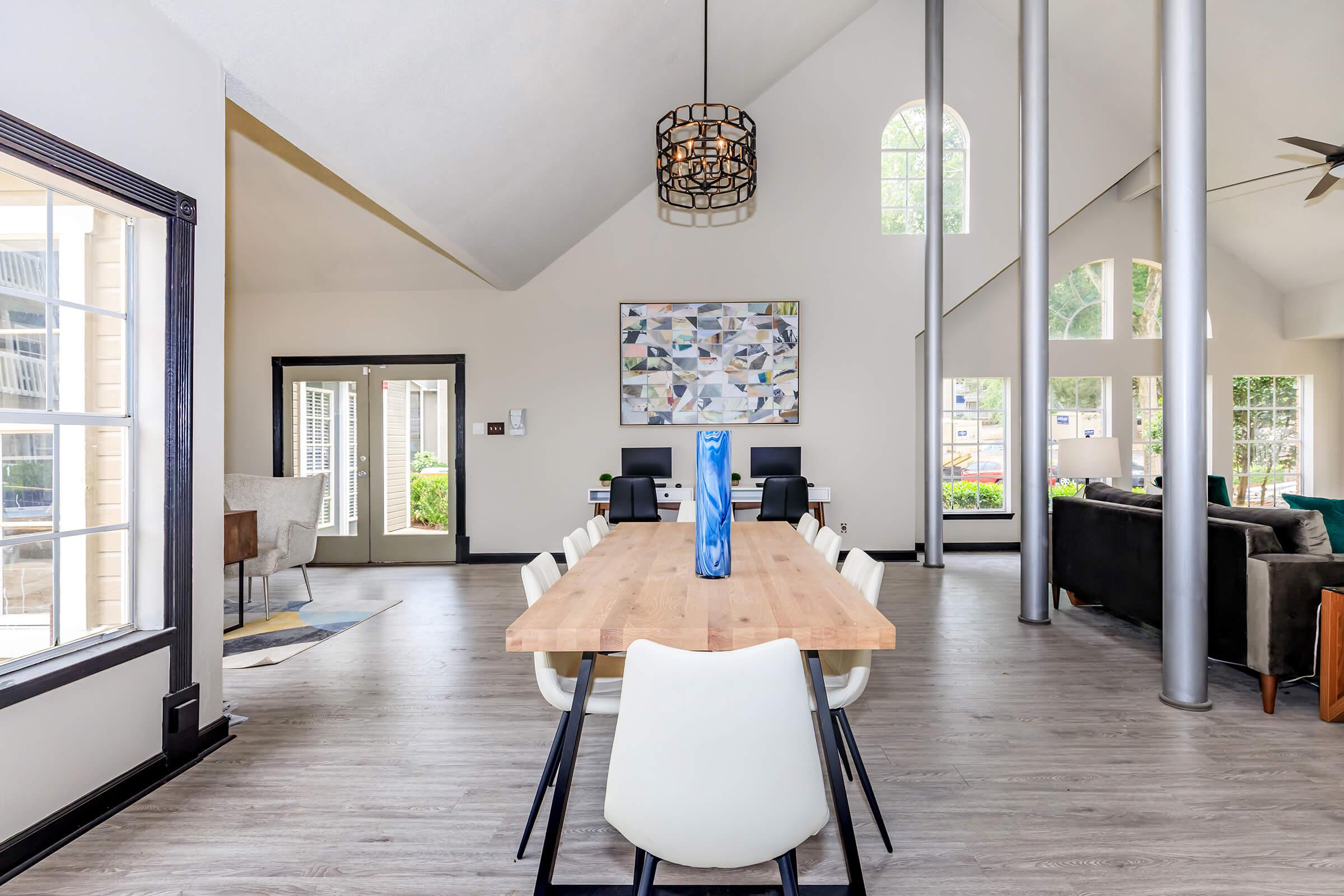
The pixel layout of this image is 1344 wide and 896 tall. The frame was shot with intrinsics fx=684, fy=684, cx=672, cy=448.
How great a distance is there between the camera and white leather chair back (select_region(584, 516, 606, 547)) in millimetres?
3041

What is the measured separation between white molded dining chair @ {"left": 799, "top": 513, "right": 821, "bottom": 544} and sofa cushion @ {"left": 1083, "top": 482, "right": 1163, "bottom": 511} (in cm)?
187

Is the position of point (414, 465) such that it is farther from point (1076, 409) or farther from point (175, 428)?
point (1076, 409)

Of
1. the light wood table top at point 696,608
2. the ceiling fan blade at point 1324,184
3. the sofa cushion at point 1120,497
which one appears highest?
the ceiling fan blade at point 1324,184

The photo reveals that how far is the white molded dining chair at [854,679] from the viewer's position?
6.30 feet

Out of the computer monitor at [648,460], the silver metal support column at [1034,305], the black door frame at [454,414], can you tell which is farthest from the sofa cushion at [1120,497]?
the black door frame at [454,414]

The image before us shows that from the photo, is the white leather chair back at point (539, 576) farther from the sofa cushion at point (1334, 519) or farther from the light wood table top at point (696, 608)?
the sofa cushion at point (1334, 519)

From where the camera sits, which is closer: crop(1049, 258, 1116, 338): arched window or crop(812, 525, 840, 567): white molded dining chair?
crop(812, 525, 840, 567): white molded dining chair

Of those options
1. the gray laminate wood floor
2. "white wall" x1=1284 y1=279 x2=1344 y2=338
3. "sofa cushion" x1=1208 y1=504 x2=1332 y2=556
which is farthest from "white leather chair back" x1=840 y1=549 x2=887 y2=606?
"white wall" x1=1284 y1=279 x2=1344 y2=338

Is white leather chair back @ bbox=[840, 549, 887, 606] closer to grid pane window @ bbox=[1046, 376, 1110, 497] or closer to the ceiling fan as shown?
the ceiling fan

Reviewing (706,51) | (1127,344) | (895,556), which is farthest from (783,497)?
(1127,344)

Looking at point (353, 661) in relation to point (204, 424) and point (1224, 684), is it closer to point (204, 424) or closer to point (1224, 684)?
point (204, 424)

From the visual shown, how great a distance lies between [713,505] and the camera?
6.79 feet

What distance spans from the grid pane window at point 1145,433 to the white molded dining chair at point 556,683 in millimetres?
6942

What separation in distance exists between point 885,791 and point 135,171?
3.15 m
